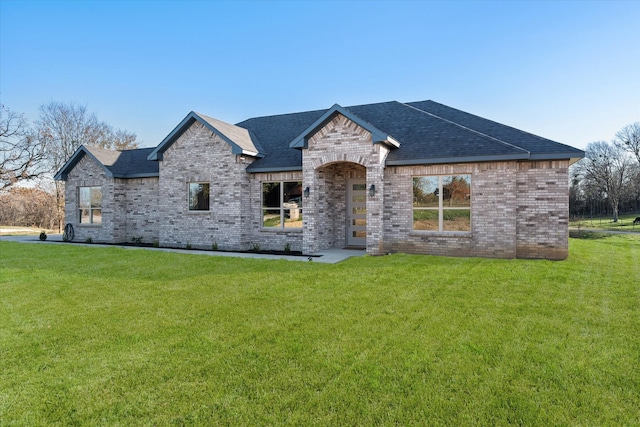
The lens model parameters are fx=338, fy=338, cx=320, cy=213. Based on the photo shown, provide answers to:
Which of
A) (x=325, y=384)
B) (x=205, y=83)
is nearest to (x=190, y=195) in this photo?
(x=205, y=83)

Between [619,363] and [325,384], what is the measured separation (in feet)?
11.1

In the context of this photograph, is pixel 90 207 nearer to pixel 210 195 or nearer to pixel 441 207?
pixel 210 195

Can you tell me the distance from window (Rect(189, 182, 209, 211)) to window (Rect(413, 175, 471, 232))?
853 centimetres

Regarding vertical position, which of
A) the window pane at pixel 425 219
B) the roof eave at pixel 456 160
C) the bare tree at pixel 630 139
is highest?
the bare tree at pixel 630 139

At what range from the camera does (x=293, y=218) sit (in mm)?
13648

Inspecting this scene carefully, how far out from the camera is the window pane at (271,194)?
13.9 m

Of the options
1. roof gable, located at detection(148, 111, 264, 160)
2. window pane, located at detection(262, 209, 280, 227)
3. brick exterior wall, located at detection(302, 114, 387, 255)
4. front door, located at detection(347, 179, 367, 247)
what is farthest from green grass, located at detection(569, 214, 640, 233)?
roof gable, located at detection(148, 111, 264, 160)

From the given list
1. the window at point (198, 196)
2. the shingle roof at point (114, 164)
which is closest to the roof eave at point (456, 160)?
the window at point (198, 196)

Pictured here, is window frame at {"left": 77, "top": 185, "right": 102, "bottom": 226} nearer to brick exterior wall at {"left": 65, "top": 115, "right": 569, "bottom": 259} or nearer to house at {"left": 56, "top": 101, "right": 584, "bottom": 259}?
house at {"left": 56, "top": 101, "right": 584, "bottom": 259}

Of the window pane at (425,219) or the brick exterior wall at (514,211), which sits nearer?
the brick exterior wall at (514,211)

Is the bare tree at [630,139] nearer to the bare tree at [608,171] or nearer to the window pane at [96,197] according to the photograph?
the bare tree at [608,171]

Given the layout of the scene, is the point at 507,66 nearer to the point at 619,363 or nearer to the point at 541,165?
the point at 541,165

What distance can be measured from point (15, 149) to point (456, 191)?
114ft

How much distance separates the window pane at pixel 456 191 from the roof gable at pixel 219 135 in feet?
24.9
